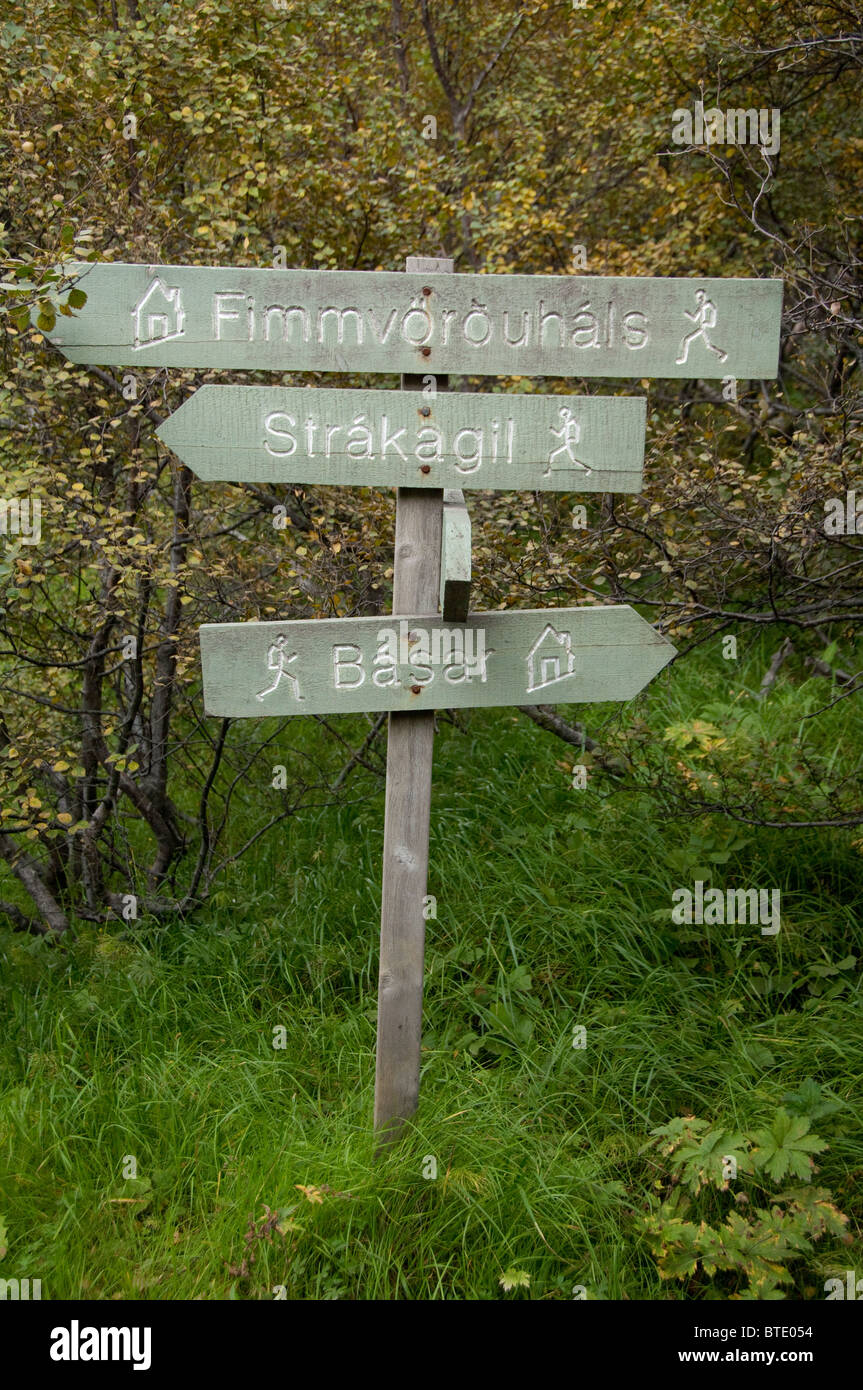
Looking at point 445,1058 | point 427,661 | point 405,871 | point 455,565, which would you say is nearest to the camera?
point 455,565

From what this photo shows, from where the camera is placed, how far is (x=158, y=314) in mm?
2762

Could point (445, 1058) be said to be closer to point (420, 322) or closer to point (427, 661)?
point (427, 661)

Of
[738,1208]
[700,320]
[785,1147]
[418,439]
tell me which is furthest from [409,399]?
[738,1208]

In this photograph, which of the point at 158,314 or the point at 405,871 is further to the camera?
the point at 405,871

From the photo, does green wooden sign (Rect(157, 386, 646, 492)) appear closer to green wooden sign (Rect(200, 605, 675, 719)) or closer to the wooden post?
the wooden post

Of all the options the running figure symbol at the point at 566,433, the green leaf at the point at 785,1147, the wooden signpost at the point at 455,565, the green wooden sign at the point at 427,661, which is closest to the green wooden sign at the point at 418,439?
the running figure symbol at the point at 566,433

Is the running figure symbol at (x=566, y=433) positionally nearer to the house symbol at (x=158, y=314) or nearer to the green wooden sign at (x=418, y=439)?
the green wooden sign at (x=418, y=439)

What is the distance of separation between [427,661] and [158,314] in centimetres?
114

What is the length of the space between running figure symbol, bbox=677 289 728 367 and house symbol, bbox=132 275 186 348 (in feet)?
4.32

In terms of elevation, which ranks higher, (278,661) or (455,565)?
(455,565)

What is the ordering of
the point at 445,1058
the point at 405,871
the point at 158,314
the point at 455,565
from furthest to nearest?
the point at 445,1058 < the point at 405,871 < the point at 158,314 < the point at 455,565

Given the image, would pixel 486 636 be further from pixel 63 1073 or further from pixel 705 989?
pixel 63 1073

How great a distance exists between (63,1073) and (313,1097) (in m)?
0.88

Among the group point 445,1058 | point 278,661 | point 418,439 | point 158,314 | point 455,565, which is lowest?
point 445,1058
